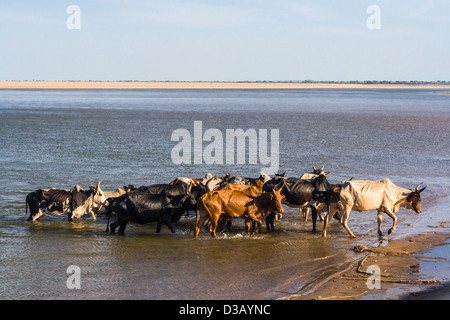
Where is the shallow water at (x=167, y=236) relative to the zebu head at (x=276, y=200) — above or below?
below

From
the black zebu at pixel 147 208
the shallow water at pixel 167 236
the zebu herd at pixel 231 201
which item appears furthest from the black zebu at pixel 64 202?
the black zebu at pixel 147 208

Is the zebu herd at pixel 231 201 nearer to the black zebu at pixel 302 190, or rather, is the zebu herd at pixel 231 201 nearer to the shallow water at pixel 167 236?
the black zebu at pixel 302 190

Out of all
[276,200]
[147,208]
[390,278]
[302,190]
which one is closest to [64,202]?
[147,208]

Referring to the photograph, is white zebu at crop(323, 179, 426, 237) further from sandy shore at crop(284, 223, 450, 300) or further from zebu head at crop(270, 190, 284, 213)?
zebu head at crop(270, 190, 284, 213)

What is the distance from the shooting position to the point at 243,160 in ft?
73.5

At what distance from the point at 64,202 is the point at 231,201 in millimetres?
3851

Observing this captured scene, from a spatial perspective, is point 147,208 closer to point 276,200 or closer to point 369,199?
point 276,200

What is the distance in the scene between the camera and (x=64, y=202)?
13305mm

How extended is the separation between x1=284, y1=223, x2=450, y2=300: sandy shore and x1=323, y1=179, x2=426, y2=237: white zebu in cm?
86

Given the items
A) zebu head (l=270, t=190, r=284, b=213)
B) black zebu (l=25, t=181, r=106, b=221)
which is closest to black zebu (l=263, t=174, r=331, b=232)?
zebu head (l=270, t=190, r=284, b=213)

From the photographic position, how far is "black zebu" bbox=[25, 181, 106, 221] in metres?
13.2

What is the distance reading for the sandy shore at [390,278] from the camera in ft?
28.2

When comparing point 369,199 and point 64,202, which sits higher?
point 369,199
